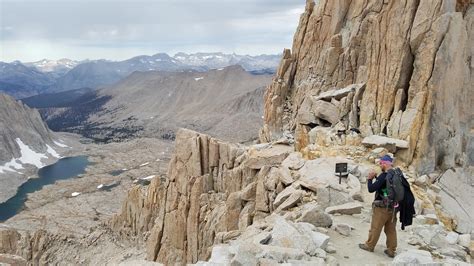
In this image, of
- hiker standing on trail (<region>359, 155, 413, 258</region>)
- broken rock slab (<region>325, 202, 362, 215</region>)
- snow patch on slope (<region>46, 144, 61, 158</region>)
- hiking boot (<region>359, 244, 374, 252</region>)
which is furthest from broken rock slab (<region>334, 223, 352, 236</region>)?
snow patch on slope (<region>46, 144, 61, 158</region>)

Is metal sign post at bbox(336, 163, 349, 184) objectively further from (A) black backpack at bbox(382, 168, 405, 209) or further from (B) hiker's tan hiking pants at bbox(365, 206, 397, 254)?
(A) black backpack at bbox(382, 168, 405, 209)

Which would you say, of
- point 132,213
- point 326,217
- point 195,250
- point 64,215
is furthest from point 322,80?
point 64,215

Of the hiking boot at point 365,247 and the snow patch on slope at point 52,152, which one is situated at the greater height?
the hiking boot at point 365,247

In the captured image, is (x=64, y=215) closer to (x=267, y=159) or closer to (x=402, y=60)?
(x=267, y=159)

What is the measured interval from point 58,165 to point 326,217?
172698mm

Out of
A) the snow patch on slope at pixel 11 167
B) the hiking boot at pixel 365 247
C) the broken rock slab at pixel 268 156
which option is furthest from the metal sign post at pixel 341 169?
the snow patch on slope at pixel 11 167

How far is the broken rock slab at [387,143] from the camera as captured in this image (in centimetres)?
2616

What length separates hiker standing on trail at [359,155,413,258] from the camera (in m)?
13.8

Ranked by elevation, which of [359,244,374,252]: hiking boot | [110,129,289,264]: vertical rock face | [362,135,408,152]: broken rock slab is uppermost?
[362,135,408,152]: broken rock slab

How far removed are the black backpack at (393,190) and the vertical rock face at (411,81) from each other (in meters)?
13.0

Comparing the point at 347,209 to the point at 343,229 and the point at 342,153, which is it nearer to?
the point at 343,229

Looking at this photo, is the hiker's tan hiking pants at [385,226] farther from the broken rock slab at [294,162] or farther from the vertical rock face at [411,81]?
the vertical rock face at [411,81]

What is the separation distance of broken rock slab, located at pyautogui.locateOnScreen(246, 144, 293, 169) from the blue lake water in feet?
291

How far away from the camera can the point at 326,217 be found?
1667 centimetres
